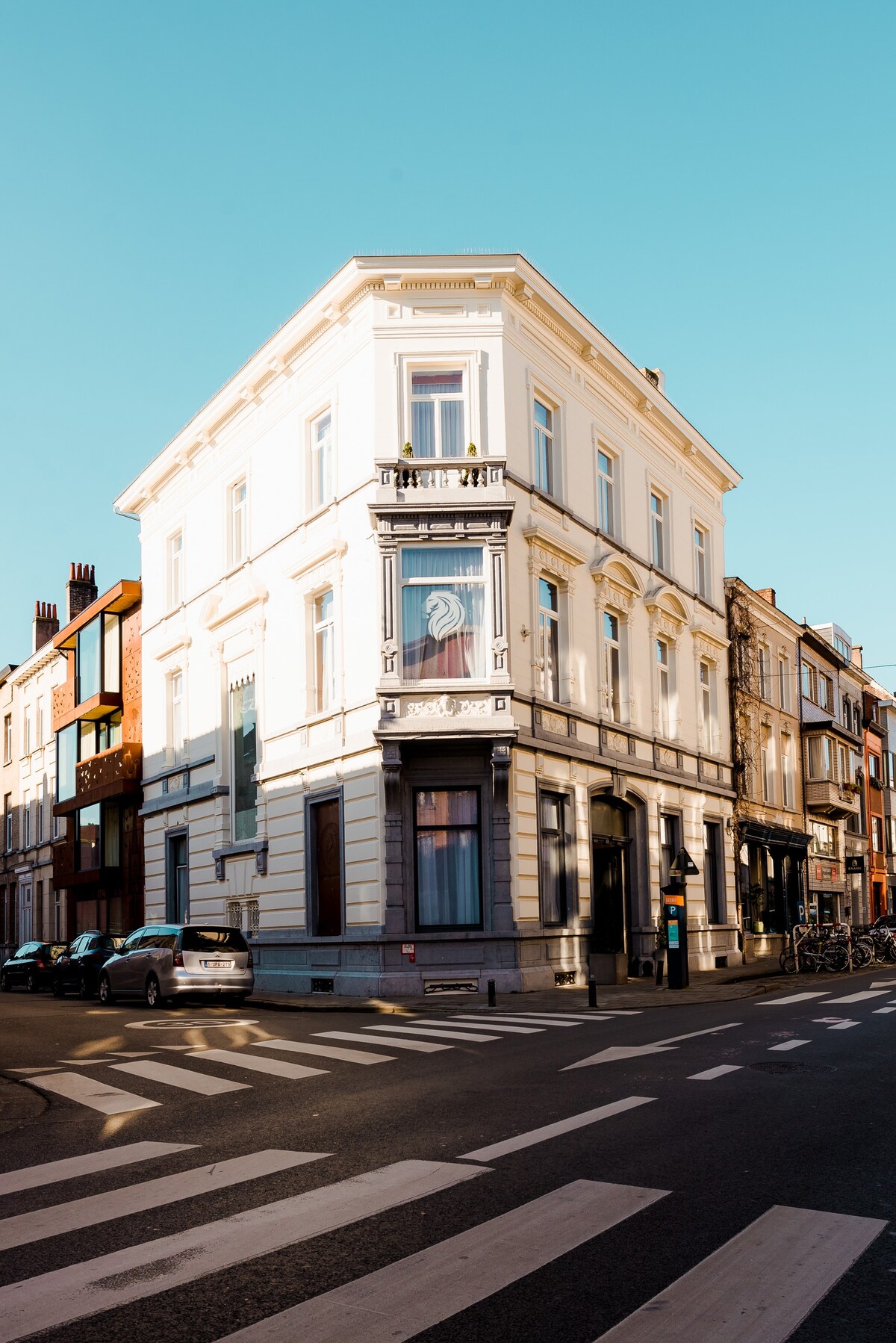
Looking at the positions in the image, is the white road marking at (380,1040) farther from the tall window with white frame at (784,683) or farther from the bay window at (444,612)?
the tall window with white frame at (784,683)

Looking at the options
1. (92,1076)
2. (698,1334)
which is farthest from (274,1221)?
(92,1076)

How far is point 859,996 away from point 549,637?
9.40 metres

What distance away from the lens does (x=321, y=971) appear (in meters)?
24.4

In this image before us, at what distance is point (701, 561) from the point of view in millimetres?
35219

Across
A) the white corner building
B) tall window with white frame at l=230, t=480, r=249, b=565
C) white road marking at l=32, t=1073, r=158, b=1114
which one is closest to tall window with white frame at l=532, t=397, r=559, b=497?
the white corner building

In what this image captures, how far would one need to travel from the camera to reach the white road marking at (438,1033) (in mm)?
14688

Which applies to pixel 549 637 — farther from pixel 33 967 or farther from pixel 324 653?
pixel 33 967

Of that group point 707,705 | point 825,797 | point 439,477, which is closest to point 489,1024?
point 439,477

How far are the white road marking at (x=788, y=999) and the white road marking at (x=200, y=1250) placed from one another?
12.5m

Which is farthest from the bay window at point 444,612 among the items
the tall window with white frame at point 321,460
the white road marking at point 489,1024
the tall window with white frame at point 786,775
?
the tall window with white frame at point 786,775

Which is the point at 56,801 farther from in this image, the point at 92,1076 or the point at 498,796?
the point at 92,1076

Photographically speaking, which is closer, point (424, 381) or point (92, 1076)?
point (92, 1076)

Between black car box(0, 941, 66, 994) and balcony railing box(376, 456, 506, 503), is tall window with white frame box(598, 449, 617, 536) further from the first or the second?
black car box(0, 941, 66, 994)

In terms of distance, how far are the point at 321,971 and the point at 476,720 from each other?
597 cm
